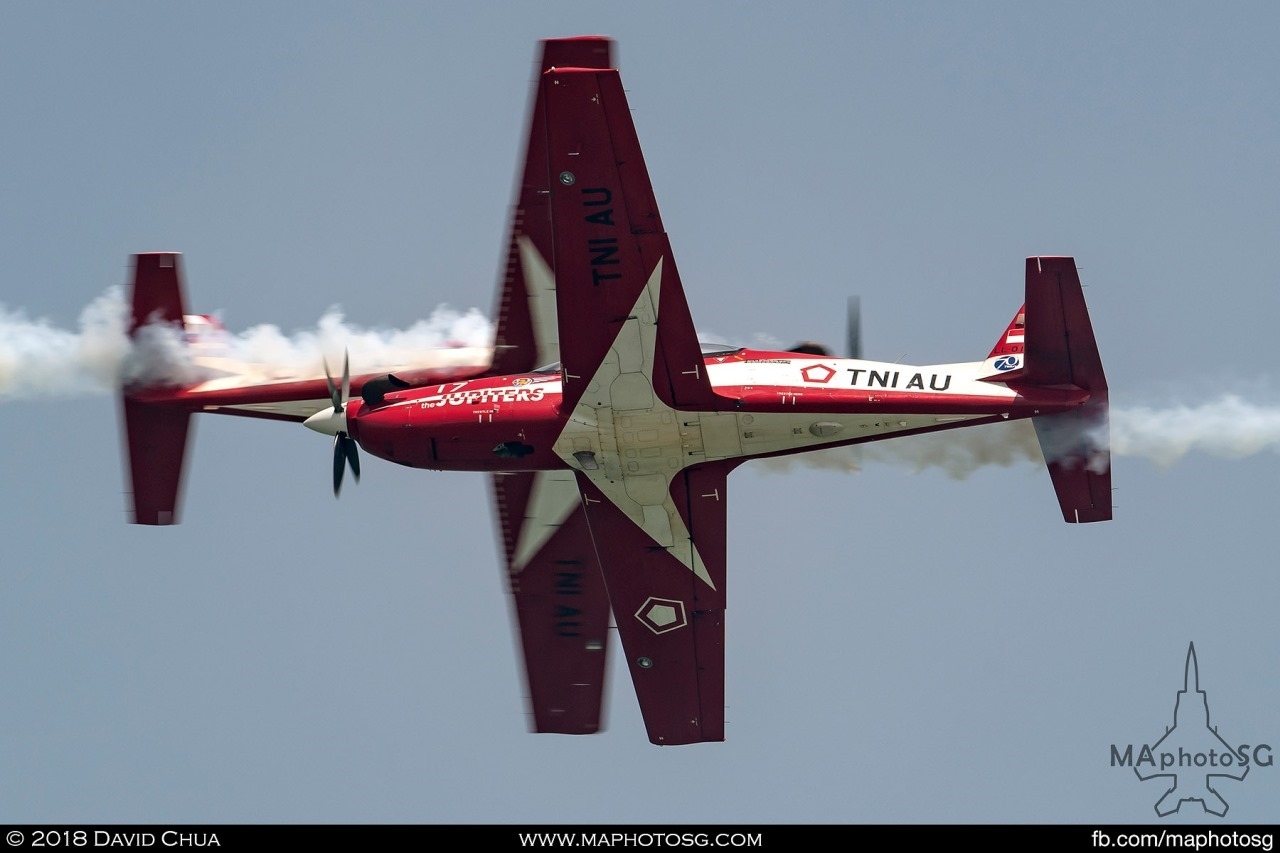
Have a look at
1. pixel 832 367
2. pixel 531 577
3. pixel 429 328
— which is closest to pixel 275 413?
pixel 429 328

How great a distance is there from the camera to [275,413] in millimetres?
28109

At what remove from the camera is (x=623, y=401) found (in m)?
24.3

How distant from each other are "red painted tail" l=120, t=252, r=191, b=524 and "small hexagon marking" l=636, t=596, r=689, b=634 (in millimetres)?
7437

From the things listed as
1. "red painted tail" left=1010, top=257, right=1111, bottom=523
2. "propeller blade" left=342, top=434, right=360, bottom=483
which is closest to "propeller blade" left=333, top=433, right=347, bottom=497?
"propeller blade" left=342, top=434, right=360, bottom=483

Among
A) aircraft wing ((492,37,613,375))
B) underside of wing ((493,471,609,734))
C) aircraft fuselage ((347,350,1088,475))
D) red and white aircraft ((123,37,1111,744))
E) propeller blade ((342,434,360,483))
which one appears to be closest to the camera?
red and white aircraft ((123,37,1111,744))

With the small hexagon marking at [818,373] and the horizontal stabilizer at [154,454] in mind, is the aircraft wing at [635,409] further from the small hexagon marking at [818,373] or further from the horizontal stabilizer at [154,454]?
the horizontal stabilizer at [154,454]

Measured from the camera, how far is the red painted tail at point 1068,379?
2377cm

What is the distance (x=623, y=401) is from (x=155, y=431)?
811cm

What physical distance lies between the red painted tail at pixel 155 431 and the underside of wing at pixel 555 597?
4.90 metres

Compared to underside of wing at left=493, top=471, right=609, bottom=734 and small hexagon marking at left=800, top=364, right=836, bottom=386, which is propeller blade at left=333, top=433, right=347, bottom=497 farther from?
small hexagon marking at left=800, top=364, right=836, bottom=386

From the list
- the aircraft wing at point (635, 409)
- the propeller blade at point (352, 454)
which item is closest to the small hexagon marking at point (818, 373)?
the aircraft wing at point (635, 409)

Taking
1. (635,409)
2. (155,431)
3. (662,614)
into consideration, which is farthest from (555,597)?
(155,431)

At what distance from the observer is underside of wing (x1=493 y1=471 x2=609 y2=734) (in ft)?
93.1
